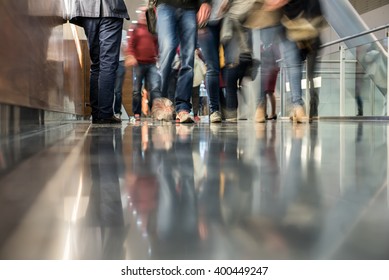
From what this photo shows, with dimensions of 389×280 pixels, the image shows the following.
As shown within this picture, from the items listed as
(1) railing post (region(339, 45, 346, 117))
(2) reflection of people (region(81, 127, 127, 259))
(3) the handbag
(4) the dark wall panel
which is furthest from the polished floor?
(1) railing post (region(339, 45, 346, 117))

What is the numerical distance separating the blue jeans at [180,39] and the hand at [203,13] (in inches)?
6.4

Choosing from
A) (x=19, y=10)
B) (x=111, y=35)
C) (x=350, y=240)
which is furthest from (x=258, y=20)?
(x=350, y=240)

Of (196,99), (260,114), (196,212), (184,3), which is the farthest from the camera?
(196,99)

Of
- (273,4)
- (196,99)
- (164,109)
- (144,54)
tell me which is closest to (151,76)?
(144,54)

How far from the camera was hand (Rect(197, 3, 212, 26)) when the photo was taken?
3107mm

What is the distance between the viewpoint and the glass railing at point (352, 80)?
17.2 ft

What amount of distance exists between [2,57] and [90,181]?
0.84 meters

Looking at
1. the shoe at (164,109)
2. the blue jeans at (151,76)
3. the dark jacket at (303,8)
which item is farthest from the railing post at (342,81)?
the shoe at (164,109)

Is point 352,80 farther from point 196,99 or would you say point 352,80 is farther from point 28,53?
point 28,53

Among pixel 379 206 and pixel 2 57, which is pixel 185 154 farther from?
pixel 2 57

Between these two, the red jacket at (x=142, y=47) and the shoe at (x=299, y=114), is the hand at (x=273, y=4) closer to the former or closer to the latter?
the shoe at (x=299, y=114)

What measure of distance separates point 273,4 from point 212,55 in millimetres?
715

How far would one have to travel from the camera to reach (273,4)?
2998mm

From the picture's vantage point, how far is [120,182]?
0.54m
